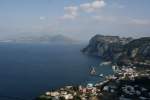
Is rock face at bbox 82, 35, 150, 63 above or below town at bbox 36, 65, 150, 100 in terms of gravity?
above

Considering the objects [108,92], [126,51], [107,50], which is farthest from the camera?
[107,50]

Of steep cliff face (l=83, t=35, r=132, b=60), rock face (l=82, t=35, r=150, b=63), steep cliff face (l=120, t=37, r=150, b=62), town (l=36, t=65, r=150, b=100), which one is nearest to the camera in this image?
town (l=36, t=65, r=150, b=100)

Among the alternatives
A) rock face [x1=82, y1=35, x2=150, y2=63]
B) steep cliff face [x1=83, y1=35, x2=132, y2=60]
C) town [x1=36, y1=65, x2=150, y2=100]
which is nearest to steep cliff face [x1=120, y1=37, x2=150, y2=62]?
rock face [x1=82, y1=35, x2=150, y2=63]

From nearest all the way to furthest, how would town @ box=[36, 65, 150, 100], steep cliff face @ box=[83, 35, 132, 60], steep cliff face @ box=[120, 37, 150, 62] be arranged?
town @ box=[36, 65, 150, 100], steep cliff face @ box=[120, 37, 150, 62], steep cliff face @ box=[83, 35, 132, 60]

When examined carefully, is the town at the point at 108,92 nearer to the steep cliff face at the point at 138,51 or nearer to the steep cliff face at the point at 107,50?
the steep cliff face at the point at 138,51

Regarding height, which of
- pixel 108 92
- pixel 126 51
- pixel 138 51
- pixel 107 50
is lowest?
pixel 108 92

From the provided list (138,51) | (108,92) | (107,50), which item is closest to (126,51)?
(138,51)

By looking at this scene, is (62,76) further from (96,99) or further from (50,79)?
(96,99)

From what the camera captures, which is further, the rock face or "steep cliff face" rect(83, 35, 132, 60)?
"steep cliff face" rect(83, 35, 132, 60)

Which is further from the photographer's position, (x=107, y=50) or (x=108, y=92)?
(x=107, y=50)

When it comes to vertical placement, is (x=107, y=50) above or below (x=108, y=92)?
above

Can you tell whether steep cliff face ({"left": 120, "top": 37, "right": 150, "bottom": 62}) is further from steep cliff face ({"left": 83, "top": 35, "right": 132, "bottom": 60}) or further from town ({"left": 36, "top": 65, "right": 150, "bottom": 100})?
town ({"left": 36, "top": 65, "right": 150, "bottom": 100})

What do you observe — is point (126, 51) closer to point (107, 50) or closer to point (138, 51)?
point (138, 51)
